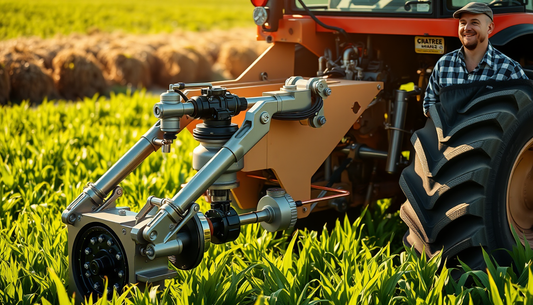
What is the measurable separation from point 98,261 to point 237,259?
2.85ft

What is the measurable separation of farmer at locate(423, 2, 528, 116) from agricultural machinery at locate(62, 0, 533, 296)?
7.1 inches

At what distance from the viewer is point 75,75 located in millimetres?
12320

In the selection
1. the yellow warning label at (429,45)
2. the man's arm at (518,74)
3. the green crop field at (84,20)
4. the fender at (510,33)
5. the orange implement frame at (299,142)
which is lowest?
the orange implement frame at (299,142)

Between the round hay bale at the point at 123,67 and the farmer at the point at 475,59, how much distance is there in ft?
35.6

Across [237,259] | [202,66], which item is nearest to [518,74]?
[237,259]

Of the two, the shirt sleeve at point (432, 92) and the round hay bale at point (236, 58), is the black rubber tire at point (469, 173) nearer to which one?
the shirt sleeve at point (432, 92)

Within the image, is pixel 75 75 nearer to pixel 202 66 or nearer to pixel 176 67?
pixel 176 67

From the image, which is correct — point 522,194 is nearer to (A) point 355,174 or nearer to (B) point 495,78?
(B) point 495,78

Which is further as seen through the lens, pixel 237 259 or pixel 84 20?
pixel 84 20

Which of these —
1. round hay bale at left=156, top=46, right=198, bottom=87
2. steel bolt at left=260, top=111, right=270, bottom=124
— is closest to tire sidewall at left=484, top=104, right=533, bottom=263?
steel bolt at left=260, top=111, right=270, bottom=124

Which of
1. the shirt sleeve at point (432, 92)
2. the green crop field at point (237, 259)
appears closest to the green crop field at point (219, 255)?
the green crop field at point (237, 259)

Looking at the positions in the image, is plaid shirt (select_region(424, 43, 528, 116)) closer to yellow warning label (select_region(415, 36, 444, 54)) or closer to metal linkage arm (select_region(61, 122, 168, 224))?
yellow warning label (select_region(415, 36, 444, 54))

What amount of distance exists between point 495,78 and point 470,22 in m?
0.33

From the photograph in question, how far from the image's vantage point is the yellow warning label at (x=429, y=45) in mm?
3910
